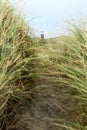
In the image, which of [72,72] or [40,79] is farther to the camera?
[40,79]

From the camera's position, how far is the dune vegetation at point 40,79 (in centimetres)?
313

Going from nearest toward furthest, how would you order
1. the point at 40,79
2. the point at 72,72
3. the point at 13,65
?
the point at 72,72 < the point at 13,65 < the point at 40,79

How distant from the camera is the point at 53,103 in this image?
3.47 meters

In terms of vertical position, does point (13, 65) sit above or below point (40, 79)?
above

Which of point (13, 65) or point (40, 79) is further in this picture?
point (40, 79)

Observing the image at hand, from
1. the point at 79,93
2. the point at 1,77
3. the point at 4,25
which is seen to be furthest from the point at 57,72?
the point at 4,25

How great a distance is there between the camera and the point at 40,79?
3637mm

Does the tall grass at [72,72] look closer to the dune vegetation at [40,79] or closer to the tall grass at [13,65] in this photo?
the dune vegetation at [40,79]

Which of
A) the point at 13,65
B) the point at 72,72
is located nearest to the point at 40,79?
the point at 13,65

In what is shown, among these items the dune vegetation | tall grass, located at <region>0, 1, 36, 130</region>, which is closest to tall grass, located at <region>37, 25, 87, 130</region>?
the dune vegetation

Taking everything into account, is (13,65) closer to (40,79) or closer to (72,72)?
(40,79)

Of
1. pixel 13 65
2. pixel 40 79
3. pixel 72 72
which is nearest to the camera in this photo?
pixel 72 72

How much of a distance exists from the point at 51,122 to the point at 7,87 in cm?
45

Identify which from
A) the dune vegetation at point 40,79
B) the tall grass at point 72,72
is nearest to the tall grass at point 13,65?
the dune vegetation at point 40,79
